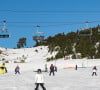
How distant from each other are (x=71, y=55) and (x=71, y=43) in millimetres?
11784

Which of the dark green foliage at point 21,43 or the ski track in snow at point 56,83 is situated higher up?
the dark green foliage at point 21,43

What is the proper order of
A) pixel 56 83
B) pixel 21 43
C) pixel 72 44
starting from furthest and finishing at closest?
1. pixel 21 43
2. pixel 72 44
3. pixel 56 83

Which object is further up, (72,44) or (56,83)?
(72,44)

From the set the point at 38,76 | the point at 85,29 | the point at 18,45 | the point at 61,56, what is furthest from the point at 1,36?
the point at 18,45

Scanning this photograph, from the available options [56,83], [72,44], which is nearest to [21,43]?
[72,44]

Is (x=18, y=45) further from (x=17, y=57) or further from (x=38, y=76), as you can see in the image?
(x=38, y=76)

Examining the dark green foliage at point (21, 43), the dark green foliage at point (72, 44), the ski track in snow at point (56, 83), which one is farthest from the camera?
the dark green foliage at point (21, 43)

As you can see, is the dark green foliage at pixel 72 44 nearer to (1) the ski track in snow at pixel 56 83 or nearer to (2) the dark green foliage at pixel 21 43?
(2) the dark green foliage at pixel 21 43

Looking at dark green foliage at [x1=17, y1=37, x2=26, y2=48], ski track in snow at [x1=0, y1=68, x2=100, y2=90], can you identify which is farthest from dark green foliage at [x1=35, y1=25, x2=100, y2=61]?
ski track in snow at [x1=0, y1=68, x2=100, y2=90]

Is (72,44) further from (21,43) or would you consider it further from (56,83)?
(56,83)

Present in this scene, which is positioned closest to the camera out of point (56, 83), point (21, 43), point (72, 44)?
point (56, 83)

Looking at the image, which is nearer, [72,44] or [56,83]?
[56,83]

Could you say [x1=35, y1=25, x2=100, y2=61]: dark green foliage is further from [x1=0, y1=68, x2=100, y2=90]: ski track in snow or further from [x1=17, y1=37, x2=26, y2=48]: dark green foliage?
[x1=0, y1=68, x2=100, y2=90]: ski track in snow

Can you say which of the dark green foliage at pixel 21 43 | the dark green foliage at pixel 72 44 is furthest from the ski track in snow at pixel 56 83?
the dark green foliage at pixel 21 43
